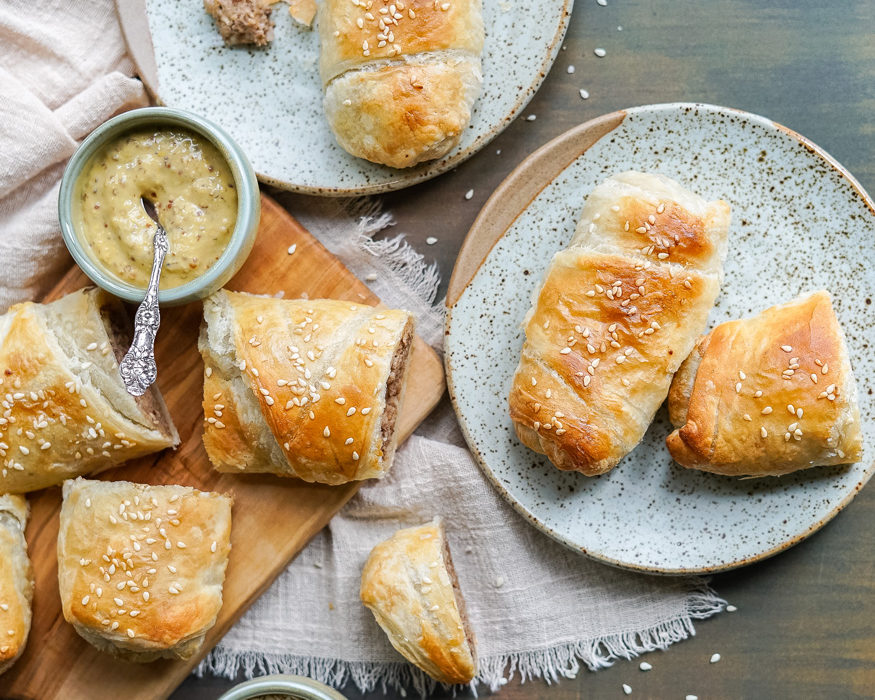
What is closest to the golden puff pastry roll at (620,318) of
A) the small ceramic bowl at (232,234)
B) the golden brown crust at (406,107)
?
the golden brown crust at (406,107)

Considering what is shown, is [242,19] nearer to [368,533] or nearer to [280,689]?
[368,533]

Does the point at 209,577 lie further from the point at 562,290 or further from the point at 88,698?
the point at 562,290

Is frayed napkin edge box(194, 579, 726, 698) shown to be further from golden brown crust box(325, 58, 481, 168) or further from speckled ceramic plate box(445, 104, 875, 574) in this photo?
golden brown crust box(325, 58, 481, 168)

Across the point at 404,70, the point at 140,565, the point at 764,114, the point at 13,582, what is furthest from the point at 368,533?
the point at 764,114

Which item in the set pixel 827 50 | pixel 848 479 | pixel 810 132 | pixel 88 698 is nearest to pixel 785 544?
pixel 848 479

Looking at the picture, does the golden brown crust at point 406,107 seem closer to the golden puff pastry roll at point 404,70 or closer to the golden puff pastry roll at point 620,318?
the golden puff pastry roll at point 404,70

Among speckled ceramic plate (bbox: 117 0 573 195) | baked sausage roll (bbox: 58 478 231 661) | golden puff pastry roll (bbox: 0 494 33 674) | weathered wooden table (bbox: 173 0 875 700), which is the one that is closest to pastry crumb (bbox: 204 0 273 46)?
speckled ceramic plate (bbox: 117 0 573 195)
